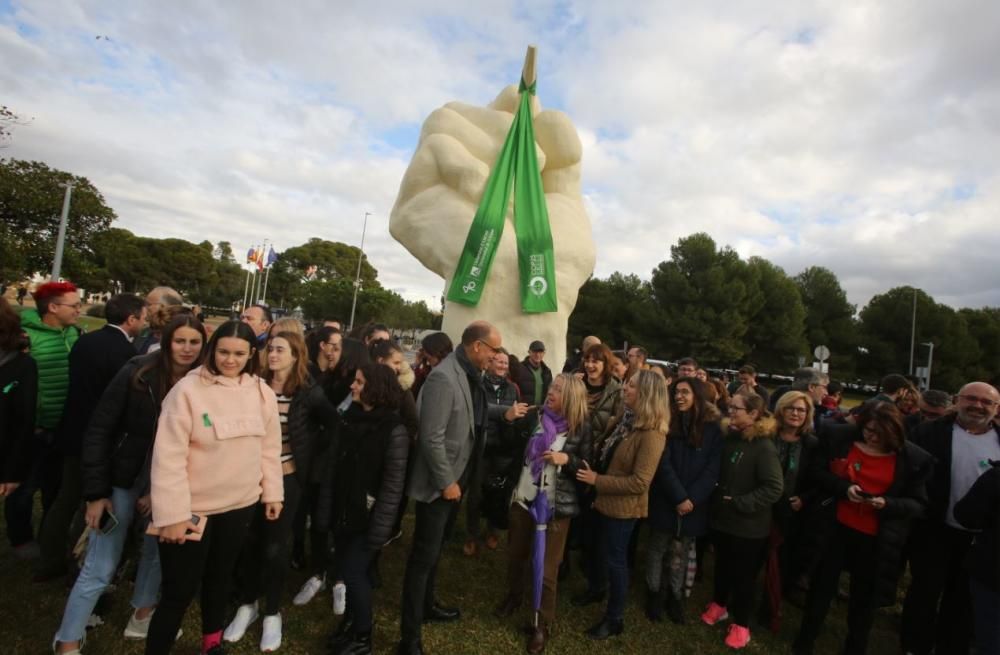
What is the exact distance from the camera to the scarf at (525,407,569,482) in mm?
3129

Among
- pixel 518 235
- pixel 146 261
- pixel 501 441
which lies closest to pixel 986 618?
pixel 501 441

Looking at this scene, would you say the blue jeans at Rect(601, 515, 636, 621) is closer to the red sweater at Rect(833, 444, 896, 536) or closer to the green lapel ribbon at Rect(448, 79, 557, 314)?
the red sweater at Rect(833, 444, 896, 536)

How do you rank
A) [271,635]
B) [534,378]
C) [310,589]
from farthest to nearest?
[534,378] → [310,589] → [271,635]

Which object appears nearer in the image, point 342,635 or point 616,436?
point 342,635

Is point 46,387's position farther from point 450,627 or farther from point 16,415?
point 450,627

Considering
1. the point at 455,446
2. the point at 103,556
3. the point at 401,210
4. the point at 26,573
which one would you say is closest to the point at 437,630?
the point at 455,446

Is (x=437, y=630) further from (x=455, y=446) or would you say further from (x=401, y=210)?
(x=401, y=210)

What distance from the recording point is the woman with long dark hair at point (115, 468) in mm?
2449

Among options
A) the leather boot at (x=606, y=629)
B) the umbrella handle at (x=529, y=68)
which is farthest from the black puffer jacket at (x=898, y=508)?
the umbrella handle at (x=529, y=68)

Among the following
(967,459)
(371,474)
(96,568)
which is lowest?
(96,568)

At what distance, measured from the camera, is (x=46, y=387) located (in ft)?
10.5

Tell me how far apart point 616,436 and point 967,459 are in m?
2.12

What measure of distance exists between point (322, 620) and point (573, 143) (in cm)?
837

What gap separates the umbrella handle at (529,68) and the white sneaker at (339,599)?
8396 mm
